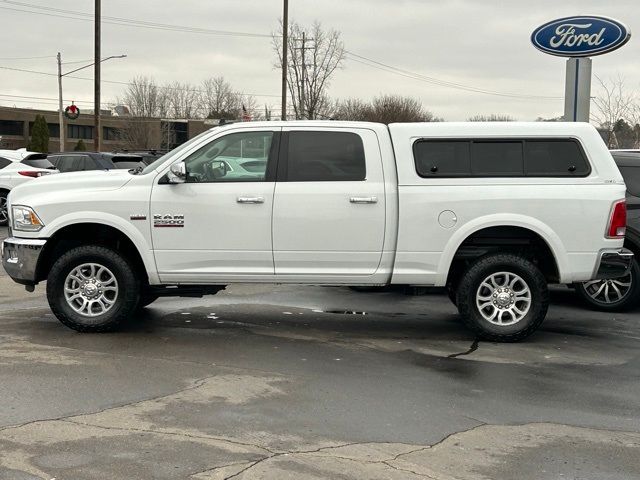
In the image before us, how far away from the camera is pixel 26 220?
809cm

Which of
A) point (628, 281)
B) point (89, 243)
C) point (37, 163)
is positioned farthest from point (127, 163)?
point (628, 281)

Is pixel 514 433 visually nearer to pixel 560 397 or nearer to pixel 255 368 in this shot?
pixel 560 397

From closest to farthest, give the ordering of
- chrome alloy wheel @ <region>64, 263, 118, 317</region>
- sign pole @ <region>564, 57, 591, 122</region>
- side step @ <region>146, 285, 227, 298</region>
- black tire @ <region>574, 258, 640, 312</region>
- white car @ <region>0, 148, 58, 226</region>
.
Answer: chrome alloy wheel @ <region>64, 263, 118, 317</region> → side step @ <region>146, 285, 227, 298</region> → black tire @ <region>574, 258, 640, 312</region> → sign pole @ <region>564, 57, 591, 122</region> → white car @ <region>0, 148, 58, 226</region>

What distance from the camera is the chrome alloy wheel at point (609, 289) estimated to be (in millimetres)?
9742

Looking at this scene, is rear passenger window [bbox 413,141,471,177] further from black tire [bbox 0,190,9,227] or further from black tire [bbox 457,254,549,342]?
black tire [bbox 0,190,9,227]

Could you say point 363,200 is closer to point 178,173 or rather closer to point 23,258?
point 178,173

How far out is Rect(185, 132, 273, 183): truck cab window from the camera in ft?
26.3

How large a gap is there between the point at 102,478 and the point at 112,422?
0.99 m

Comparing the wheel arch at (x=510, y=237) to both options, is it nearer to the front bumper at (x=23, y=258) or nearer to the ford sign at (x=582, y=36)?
the front bumper at (x=23, y=258)

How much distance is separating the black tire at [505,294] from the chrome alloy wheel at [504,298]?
19 millimetres

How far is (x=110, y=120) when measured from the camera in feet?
340

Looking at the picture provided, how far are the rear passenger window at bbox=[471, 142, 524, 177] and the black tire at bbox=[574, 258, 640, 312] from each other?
2379mm

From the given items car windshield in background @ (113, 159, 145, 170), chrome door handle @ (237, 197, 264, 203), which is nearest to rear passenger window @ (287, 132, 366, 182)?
chrome door handle @ (237, 197, 264, 203)

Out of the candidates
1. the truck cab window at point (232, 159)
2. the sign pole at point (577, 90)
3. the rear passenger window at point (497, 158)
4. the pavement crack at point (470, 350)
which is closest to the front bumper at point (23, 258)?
the truck cab window at point (232, 159)
